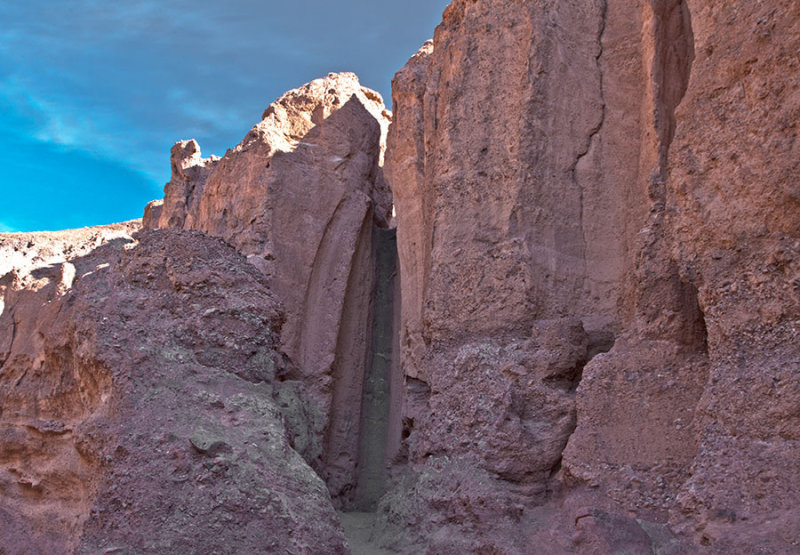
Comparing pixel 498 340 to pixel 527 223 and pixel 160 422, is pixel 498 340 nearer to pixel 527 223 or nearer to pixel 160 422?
pixel 527 223

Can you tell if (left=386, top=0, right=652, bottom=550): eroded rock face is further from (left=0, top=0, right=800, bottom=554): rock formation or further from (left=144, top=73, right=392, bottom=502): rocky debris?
(left=144, top=73, right=392, bottom=502): rocky debris

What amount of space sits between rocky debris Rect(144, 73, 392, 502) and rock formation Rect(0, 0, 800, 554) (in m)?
0.05

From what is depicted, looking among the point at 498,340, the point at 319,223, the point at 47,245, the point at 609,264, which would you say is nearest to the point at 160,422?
the point at 498,340

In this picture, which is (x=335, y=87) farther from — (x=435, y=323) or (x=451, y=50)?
(x=435, y=323)

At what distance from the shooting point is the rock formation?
423cm

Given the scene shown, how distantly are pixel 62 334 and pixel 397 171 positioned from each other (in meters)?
4.37

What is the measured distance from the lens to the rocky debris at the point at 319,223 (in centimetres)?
862

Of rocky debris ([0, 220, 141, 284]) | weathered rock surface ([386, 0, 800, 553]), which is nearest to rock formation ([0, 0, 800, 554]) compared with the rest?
weathered rock surface ([386, 0, 800, 553])

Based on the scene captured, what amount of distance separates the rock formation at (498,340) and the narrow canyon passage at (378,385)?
3cm

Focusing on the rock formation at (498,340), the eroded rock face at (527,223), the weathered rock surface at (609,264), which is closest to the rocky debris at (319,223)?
the rock formation at (498,340)

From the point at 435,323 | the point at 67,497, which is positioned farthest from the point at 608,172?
the point at 67,497

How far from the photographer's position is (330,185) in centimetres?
946

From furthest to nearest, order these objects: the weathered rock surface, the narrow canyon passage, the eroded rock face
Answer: the narrow canyon passage → the eroded rock face → the weathered rock surface

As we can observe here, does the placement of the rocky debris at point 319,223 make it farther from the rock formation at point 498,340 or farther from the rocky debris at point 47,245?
the rocky debris at point 47,245
